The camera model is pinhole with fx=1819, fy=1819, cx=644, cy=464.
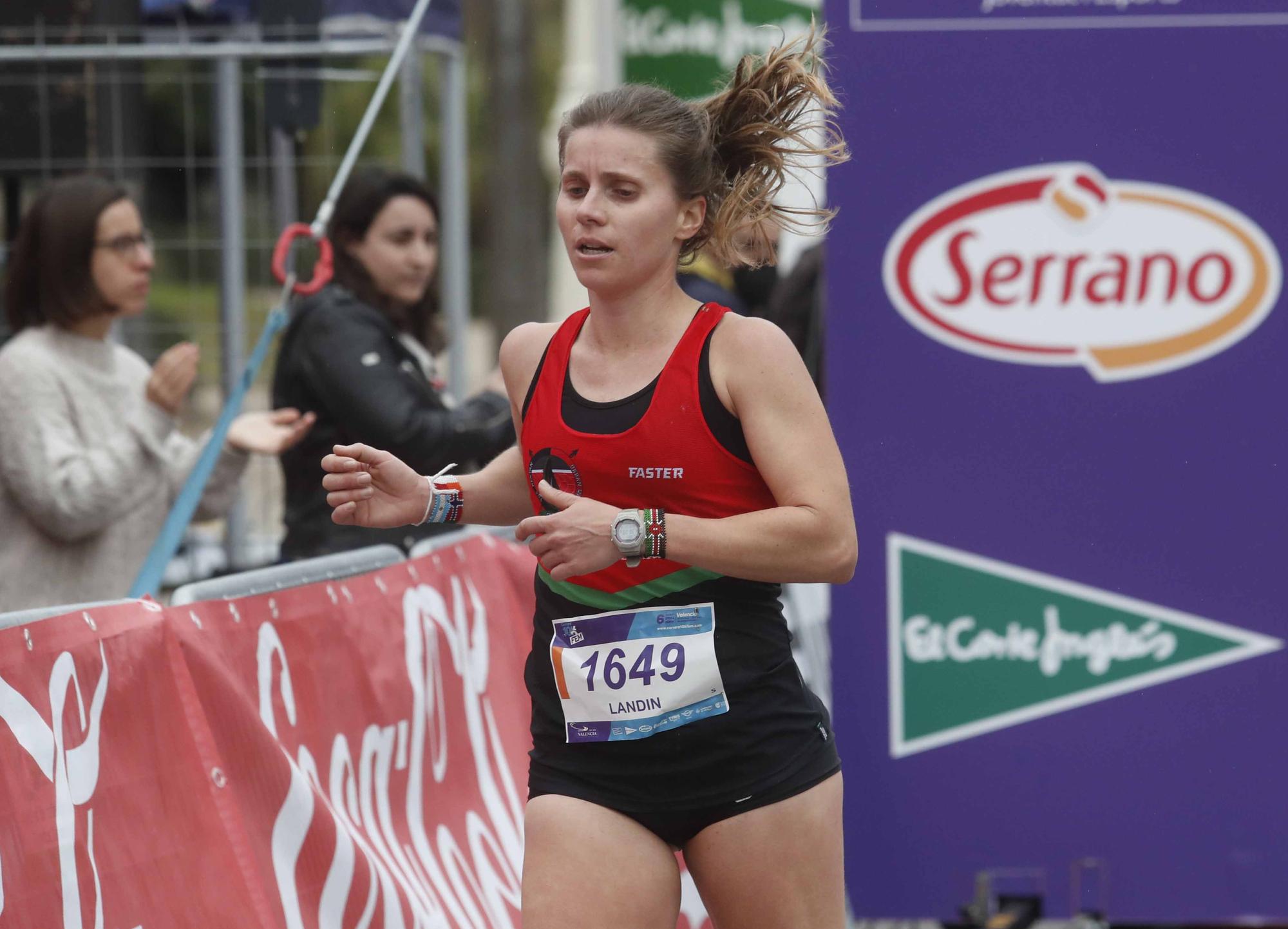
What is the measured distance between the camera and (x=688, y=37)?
10.1 m

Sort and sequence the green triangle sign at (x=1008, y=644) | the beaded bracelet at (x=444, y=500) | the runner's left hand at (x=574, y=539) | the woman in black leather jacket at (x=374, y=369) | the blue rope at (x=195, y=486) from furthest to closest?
the woman in black leather jacket at (x=374, y=369), the green triangle sign at (x=1008, y=644), the blue rope at (x=195, y=486), the beaded bracelet at (x=444, y=500), the runner's left hand at (x=574, y=539)

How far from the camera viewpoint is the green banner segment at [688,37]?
9.98 meters

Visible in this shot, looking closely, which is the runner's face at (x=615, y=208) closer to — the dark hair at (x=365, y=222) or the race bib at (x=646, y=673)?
the race bib at (x=646, y=673)

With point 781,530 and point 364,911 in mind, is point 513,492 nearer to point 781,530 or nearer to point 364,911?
point 781,530

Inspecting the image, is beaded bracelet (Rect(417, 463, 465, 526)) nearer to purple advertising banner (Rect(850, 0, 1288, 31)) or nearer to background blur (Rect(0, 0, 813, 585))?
purple advertising banner (Rect(850, 0, 1288, 31))

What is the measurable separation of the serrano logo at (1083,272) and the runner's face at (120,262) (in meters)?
2.08

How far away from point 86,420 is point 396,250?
40.4 inches

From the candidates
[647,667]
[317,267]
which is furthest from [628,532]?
[317,267]

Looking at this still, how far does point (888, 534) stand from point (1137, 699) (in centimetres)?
79

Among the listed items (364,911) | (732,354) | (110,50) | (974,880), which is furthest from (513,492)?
(110,50)

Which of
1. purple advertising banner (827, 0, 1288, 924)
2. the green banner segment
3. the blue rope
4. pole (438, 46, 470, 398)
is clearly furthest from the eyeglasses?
the green banner segment

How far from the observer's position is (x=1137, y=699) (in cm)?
484

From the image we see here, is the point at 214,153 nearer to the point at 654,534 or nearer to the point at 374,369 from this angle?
the point at 374,369

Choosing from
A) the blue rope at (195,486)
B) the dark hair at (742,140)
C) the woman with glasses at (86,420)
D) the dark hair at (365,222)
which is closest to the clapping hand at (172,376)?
the woman with glasses at (86,420)
